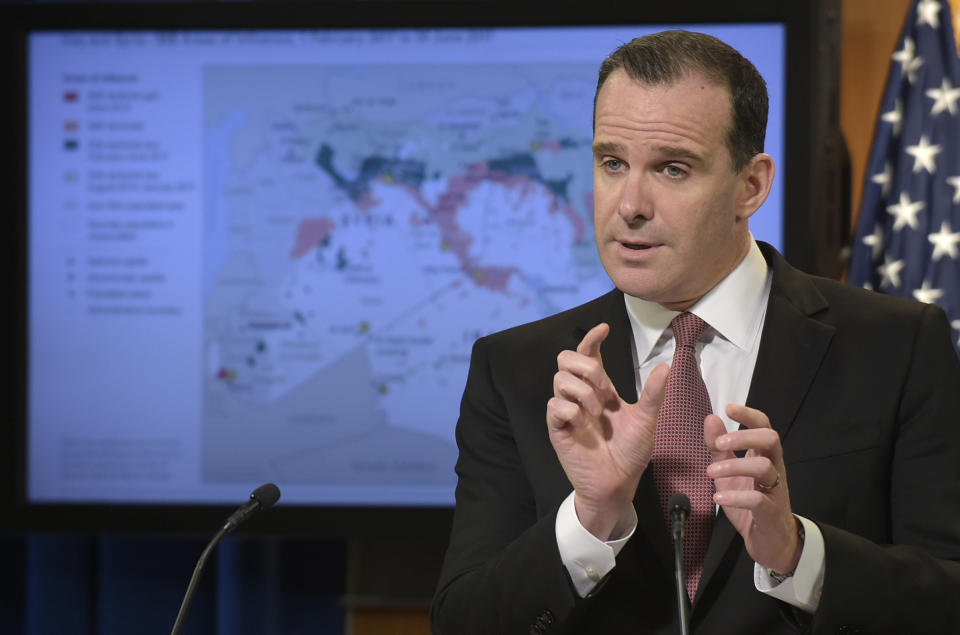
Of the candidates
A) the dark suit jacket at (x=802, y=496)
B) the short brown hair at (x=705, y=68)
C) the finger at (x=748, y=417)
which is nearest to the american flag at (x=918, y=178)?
the dark suit jacket at (x=802, y=496)

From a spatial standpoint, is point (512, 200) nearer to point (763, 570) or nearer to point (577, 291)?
point (577, 291)

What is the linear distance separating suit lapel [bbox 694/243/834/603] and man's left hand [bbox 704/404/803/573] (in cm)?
14

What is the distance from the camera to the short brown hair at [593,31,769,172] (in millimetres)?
1701

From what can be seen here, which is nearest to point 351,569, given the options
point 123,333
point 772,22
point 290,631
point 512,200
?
point 290,631

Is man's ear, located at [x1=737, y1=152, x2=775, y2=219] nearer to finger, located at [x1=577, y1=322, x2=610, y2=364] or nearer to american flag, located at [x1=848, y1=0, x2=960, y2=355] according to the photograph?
finger, located at [x1=577, y1=322, x2=610, y2=364]

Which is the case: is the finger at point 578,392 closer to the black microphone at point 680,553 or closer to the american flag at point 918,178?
the black microphone at point 680,553

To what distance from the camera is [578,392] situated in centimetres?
148

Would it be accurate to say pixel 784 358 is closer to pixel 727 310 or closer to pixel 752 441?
pixel 727 310

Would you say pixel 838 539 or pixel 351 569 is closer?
pixel 838 539

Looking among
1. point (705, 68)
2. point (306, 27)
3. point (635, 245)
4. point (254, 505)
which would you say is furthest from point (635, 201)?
point (306, 27)

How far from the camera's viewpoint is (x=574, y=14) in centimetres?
339

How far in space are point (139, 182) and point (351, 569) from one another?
4.53ft

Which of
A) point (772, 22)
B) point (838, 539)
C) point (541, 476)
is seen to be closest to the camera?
point (838, 539)

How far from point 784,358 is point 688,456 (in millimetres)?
223
